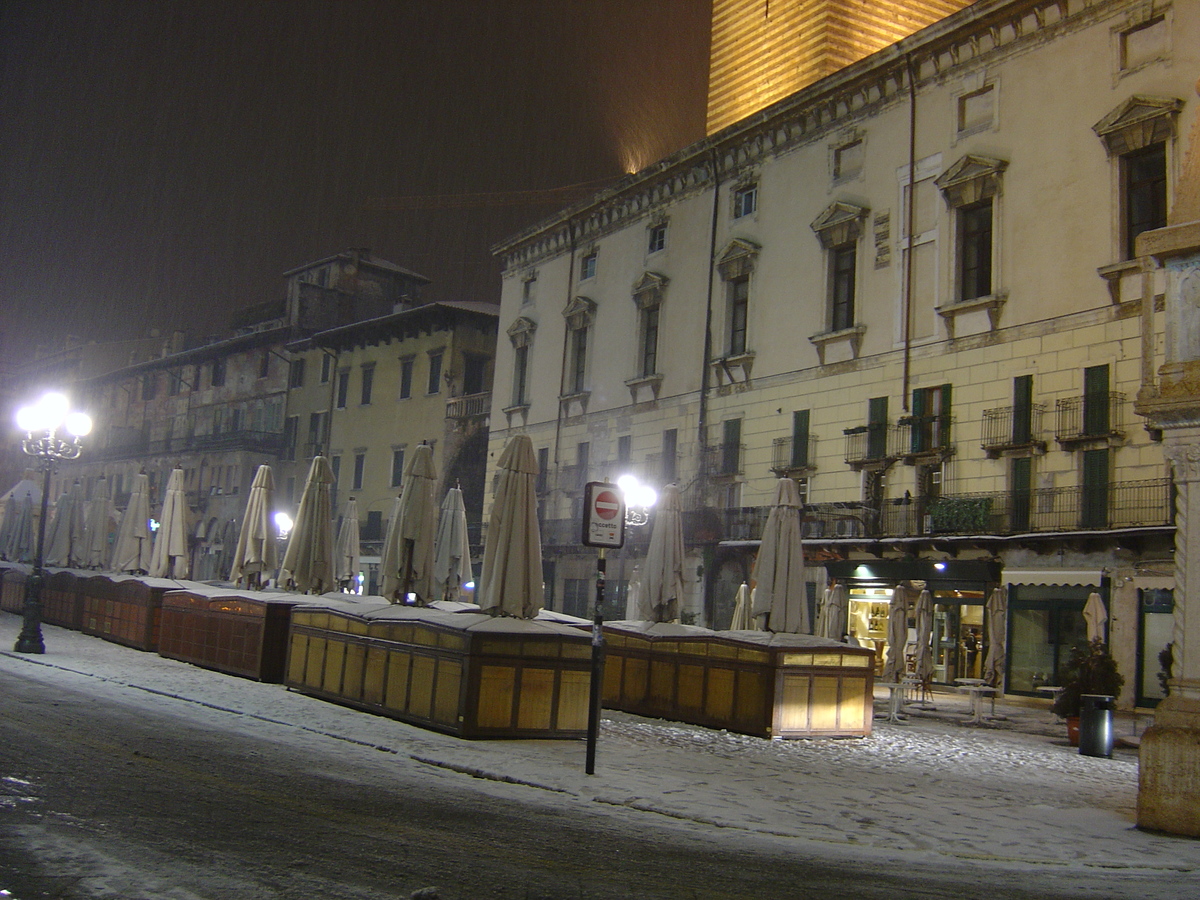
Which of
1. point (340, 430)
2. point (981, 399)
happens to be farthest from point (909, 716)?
point (340, 430)

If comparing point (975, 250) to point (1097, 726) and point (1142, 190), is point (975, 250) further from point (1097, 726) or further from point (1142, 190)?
point (1097, 726)

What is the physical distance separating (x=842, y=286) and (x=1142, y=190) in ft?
28.6

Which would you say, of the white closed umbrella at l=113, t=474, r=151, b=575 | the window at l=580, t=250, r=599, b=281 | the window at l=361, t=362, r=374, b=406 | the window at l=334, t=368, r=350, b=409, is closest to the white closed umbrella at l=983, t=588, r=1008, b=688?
the white closed umbrella at l=113, t=474, r=151, b=575

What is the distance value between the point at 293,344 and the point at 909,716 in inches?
1677

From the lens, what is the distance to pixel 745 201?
34500 mm

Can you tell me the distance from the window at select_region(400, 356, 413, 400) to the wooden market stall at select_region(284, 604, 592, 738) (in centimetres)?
3513

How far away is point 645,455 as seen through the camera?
122 feet

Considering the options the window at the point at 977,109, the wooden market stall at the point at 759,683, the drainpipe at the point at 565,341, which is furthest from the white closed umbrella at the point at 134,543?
the window at the point at 977,109

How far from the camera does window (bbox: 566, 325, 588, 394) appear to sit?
4119cm

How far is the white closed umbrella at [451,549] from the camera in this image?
22719 millimetres

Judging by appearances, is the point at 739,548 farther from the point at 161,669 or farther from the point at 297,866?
the point at 297,866

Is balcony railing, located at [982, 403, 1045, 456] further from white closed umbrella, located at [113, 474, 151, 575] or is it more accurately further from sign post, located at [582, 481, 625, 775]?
white closed umbrella, located at [113, 474, 151, 575]

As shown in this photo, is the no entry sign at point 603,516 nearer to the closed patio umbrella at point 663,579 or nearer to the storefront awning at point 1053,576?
the closed patio umbrella at point 663,579

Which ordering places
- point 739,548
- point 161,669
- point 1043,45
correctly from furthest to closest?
1. point 739,548
2. point 1043,45
3. point 161,669
